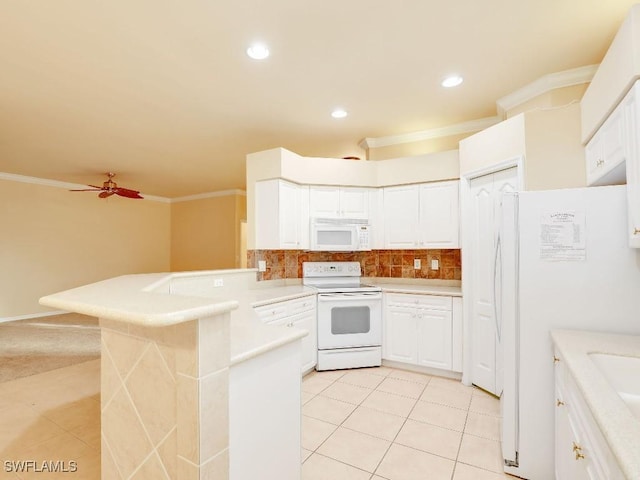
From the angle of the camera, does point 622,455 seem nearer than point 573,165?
Yes

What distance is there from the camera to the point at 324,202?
155 inches

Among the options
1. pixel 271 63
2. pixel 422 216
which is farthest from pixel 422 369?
pixel 271 63

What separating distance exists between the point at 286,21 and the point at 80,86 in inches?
83.8

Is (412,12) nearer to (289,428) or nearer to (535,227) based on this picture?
(535,227)

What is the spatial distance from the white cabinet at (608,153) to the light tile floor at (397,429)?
193 centimetres

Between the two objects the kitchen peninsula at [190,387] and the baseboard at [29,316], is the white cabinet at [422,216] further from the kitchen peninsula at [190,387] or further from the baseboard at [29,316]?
the baseboard at [29,316]

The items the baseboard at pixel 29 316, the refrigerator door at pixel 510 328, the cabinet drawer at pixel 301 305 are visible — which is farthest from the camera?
the baseboard at pixel 29 316

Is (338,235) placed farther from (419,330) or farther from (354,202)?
(419,330)

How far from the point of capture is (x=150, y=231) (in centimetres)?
830

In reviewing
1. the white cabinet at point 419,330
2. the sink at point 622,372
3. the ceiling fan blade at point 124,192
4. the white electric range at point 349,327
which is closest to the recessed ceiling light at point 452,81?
the white cabinet at point 419,330

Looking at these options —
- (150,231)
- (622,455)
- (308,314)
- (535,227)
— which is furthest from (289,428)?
(150,231)

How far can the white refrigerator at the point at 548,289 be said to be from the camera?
5.63 feet

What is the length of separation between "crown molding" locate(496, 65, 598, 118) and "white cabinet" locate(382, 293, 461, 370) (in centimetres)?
205

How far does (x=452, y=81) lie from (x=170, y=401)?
317 cm
